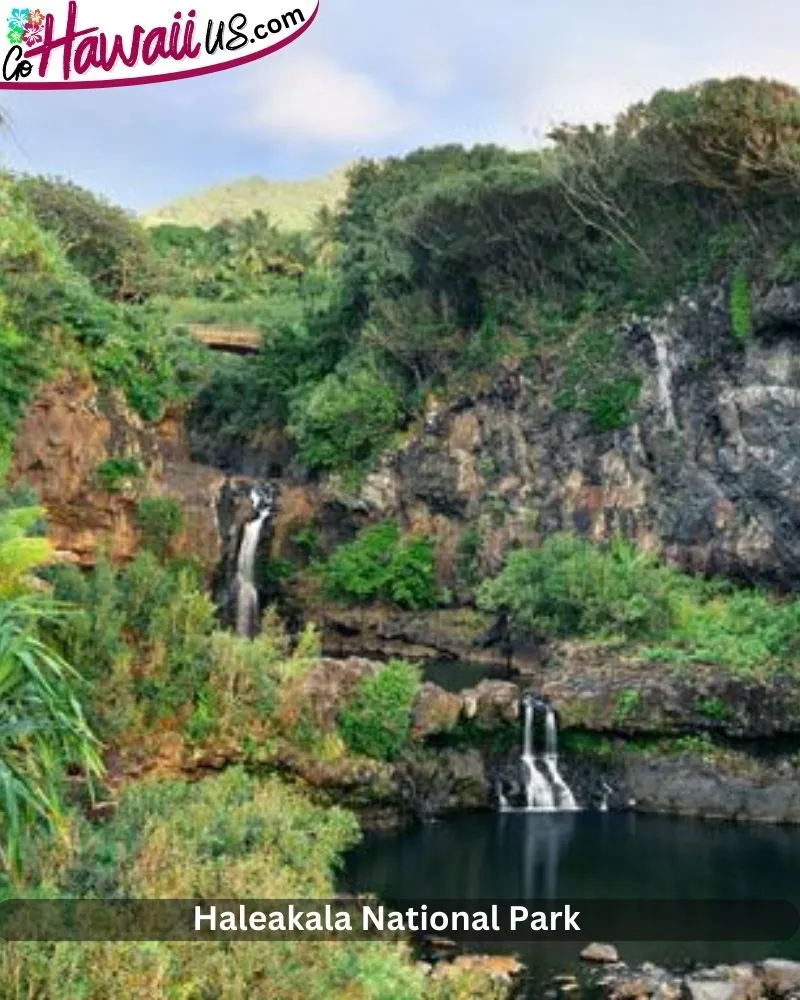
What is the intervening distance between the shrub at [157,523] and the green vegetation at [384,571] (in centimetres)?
514

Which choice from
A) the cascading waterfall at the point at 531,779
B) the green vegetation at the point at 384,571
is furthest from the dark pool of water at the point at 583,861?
the green vegetation at the point at 384,571

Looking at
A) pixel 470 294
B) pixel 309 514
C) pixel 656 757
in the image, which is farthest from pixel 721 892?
pixel 470 294

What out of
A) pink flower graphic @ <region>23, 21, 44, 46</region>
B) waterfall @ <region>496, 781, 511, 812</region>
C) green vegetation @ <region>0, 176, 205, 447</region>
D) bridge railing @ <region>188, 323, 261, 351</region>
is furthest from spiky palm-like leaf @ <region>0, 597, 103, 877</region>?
bridge railing @ <region>188, 323, 261, 351</region>

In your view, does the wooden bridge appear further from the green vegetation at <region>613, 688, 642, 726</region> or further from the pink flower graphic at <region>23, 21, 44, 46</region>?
the pink flower graphic at <region>23, 21, 44, 46</region>

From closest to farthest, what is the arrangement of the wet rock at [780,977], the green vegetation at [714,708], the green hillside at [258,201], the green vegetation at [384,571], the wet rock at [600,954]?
the wet rock at [780,977], the wet rock at [600,954], the green vegetation at [714,708], the green vegetation at [384,571], the green hillside at [258,201]

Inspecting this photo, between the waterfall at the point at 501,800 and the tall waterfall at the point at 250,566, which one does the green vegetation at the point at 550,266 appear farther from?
the waterfall at the point at 501,800

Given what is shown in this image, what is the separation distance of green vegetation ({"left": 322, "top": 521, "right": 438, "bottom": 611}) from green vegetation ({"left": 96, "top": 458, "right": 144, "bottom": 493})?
595 cm

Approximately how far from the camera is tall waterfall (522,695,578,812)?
1838 cm

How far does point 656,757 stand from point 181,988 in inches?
495

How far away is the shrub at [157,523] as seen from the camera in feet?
89.1

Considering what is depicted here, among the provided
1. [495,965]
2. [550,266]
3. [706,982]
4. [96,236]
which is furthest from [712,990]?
[96,236]

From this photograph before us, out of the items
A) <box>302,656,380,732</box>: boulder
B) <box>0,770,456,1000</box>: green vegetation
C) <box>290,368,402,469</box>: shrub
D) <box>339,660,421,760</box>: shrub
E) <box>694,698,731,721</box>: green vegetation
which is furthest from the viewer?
<box>290,368,402,469</box>: shrub

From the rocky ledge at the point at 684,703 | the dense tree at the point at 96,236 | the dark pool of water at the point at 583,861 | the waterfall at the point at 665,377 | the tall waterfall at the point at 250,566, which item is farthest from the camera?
the dense tree at the point at 96,236

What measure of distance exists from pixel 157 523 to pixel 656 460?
1147cm
